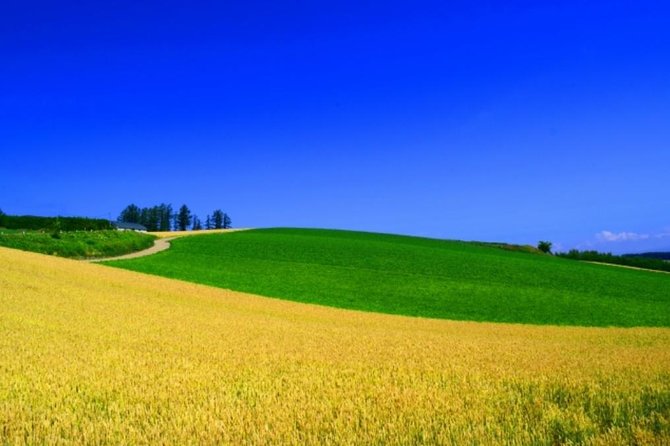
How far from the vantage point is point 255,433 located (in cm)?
448

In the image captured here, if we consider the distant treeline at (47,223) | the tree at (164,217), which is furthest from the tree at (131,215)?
the distant treeline at (47,223)

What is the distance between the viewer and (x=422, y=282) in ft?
119

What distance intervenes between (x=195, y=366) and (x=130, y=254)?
44.1 metres

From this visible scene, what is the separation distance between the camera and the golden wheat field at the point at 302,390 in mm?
4539

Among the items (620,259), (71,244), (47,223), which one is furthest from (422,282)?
(47,223)

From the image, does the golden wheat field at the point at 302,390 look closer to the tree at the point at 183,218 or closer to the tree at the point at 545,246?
the tree at the point at 545,246

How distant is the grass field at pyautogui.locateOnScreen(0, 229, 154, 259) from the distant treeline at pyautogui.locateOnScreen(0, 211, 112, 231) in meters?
28.8

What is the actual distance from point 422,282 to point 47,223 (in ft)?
222

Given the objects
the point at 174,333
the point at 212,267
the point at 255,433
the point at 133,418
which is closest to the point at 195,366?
the point at 133,418

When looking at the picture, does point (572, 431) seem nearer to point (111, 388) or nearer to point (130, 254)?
point (111, 388)

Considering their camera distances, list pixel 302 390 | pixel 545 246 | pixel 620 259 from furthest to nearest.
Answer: pixel 545 246
pixel 620 259
pixel 302 390

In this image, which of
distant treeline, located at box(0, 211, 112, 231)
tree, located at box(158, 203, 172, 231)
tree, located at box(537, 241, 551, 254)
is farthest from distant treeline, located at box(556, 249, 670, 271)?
tree, located at box(158, 203, 172, 231)

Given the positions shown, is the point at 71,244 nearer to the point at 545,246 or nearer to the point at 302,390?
the point at 302,390

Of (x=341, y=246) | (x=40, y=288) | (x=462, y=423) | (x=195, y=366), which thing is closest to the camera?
(x=462, y=423)
